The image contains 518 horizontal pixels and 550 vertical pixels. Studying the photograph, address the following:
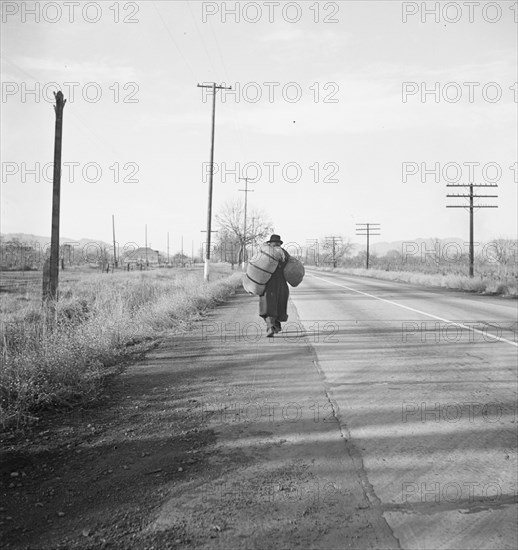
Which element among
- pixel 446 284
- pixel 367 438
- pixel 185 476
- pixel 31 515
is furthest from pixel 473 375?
pixel 446 284

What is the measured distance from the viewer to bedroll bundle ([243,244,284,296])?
5.99 metres

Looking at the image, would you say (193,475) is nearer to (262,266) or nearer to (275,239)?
(262,266)

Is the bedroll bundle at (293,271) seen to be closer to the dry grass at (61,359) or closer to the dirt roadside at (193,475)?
the dirt roadside at (193,475)

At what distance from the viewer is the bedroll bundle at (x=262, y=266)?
19.6ft

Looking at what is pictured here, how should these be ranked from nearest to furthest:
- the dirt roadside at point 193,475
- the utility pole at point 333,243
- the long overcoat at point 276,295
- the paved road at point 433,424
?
the dirt roadside at point 193,475
the paved road at point 433,424
the long overcoat at point 276,295
the utility pole at point 333,243

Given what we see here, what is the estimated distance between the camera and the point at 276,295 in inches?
270

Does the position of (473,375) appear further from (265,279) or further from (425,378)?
(265,279)

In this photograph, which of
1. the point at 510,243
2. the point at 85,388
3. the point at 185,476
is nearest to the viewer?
the point at 185,476

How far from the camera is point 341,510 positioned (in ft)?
9.37

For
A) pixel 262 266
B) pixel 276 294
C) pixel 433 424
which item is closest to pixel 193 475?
pixel 433 424

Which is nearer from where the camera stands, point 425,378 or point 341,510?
point 341,510

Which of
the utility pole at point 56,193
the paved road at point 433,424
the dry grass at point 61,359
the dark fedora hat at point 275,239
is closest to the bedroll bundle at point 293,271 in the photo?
the dark fedora hat at point 275,239

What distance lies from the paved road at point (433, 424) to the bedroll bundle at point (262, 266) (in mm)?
1492

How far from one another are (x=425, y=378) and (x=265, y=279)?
2330 millimetres
